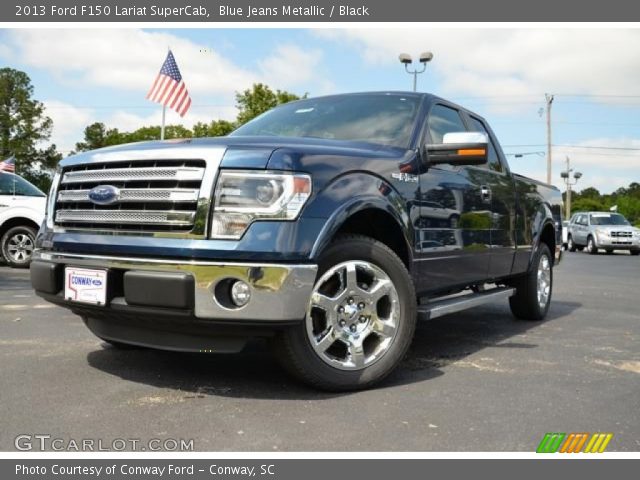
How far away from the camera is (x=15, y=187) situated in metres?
10.8

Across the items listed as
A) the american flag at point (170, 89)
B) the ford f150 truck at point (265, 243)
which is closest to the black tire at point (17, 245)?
the american flag at point (170, 89)

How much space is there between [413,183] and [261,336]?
1469 millimetres

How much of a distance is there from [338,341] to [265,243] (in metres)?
0.77

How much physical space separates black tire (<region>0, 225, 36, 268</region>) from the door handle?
27.6 ft

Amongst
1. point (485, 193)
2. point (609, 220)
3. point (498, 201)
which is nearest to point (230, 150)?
point (485, 193)

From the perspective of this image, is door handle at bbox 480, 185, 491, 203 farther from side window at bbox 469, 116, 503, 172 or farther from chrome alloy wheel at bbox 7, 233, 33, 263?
chrome alloy wheel at bbox 7, 233, 33, 263

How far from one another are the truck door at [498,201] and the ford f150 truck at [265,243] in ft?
3.16

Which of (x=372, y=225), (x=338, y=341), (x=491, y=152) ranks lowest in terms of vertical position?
(x=338, y=341)

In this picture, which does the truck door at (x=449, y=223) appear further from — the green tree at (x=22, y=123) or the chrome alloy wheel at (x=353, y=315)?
the green tree at (x=22, y=123)

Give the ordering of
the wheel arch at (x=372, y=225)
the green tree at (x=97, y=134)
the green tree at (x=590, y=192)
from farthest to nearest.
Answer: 1. the green tree at (x=590, y=192)
2. the green tree at (x=97, y=134)
3. the wheel arch at (x=372, y=225)

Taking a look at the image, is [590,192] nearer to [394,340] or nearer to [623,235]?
[623,235]

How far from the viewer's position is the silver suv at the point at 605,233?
23016 mm

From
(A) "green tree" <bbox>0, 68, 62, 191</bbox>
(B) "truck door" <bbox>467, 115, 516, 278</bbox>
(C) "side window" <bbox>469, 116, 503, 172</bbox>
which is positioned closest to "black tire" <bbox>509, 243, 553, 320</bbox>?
(B) "truck door" <bbox>467, 115, 516, 278</bbox>

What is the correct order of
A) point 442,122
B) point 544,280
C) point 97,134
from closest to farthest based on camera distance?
point 442,122
point 544,280
point 97,134
